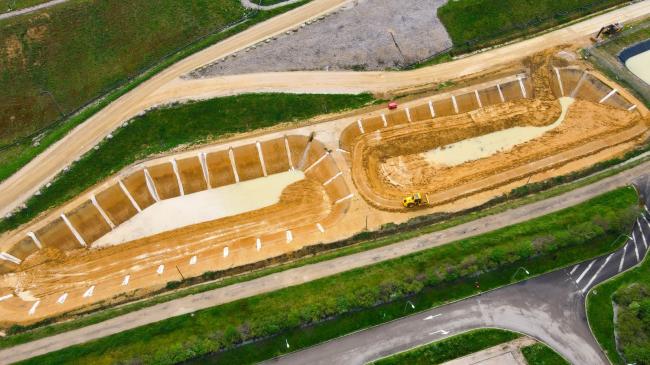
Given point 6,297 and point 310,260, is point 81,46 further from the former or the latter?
point 310,260

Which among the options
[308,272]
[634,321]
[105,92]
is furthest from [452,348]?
[105,92]

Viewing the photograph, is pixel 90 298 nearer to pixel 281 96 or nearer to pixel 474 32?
pixel 281 96

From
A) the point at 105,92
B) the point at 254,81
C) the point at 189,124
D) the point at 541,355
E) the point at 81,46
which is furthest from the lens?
the point at 81,46


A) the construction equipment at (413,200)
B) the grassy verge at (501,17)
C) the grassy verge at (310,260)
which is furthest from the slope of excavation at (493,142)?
the grassy verge at (501,17)

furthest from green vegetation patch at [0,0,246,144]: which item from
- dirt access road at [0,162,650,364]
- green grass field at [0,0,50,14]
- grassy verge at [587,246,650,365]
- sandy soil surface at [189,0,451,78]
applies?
grassy verge at [587,246,650,365]

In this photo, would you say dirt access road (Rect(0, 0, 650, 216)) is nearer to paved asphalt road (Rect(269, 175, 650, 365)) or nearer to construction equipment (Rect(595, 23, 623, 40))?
construction equipment (Rect(595, 23, 623, 40))
